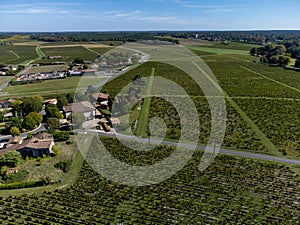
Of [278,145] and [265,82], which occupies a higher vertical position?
[265,82]

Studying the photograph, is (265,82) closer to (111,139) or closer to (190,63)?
(190,63)

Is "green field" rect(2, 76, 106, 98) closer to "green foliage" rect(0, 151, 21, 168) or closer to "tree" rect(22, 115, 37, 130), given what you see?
"tree" rect(22, 115, 37, 130)

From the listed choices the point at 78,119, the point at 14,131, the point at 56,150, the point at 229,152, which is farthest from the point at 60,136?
the point at 229,152

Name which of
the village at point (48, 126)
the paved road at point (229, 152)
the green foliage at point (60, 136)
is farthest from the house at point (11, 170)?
the paved road at point (229, 152)

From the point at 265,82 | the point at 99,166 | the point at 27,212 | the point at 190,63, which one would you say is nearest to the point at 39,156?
the point at 99,166

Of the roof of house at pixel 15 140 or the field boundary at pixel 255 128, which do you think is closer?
the field boundary at pixel 255 128

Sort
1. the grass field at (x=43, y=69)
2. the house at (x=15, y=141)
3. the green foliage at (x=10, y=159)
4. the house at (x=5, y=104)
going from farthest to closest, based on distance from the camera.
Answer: the grass field at (x=43, y=69)
the house at (x=5, y=104)
the house at (x=15, y=141)
the green foliage at (x=10, y=159)

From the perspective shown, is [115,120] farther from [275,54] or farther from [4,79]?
[275,54]

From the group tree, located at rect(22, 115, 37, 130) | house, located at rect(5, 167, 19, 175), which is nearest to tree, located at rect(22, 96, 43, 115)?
tree, located at rect(22, 115, 37, 130)

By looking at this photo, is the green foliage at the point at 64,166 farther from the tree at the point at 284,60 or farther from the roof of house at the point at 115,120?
the tree at the point at 284,60
